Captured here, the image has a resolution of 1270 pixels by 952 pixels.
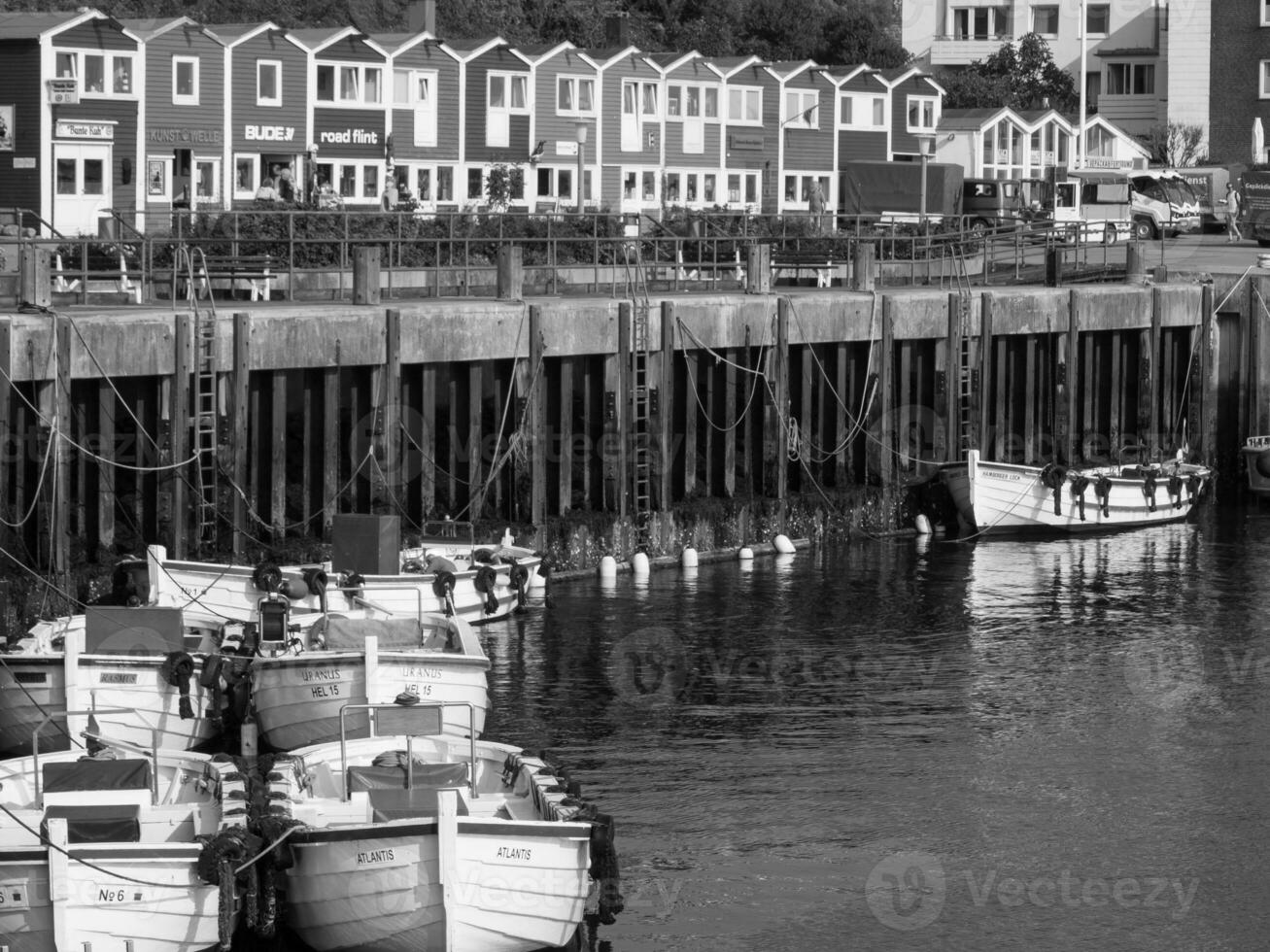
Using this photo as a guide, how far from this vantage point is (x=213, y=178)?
217ft

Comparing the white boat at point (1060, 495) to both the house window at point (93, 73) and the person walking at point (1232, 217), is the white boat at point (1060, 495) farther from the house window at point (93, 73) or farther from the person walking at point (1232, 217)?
the house window at point (93, 73)

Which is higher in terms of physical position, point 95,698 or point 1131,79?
point 1131,79

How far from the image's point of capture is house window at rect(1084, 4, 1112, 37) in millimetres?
110125

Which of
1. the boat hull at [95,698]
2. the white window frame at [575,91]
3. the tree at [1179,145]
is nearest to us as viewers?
the boat hull at [95,698]

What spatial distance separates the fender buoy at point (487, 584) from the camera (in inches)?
1185

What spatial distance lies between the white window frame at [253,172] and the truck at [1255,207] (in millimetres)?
30315

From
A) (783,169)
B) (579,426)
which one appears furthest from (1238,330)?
(783,169)

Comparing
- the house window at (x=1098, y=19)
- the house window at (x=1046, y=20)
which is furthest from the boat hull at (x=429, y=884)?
the house window at (x=1046, y=20)

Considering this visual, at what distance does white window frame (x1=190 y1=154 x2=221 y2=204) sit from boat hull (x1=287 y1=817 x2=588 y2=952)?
48.9 m

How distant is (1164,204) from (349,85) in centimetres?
2723

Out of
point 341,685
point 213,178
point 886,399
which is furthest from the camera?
point 213,178

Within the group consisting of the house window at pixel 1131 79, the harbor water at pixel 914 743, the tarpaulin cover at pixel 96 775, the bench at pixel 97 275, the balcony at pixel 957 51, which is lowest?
the harbor water at pixel 914 743

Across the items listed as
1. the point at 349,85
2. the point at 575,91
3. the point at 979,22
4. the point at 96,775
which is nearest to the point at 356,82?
the point at 349,85

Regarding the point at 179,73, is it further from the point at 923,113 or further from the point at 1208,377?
the point at 923,113
